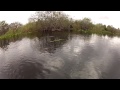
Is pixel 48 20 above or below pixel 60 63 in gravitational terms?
above

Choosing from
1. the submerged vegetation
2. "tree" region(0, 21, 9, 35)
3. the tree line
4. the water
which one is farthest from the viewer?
"tree" region(0, 21, 9, 35)

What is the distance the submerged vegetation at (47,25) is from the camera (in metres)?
46.9

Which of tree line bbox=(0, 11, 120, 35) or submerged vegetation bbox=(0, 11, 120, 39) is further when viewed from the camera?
tree line bbox=(0, 11, 120, 35)

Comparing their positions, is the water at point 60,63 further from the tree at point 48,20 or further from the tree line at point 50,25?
the tree at point 48,20

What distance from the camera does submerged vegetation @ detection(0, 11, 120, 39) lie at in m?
46.9

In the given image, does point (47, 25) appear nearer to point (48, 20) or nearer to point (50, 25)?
point (50, 25)

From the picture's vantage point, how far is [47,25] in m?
47.9

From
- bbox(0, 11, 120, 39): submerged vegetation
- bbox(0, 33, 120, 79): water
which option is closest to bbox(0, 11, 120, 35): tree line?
bbox(0, 11, 120, 39): submerged vegetation

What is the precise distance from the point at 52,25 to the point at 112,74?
109ft

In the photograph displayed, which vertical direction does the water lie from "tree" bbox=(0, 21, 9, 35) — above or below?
below

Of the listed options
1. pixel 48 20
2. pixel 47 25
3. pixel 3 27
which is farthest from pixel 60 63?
pixel 3 27

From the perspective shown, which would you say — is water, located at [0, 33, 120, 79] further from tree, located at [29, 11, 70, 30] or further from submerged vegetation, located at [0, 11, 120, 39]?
tree, located at [29, 11, 70, 30]
